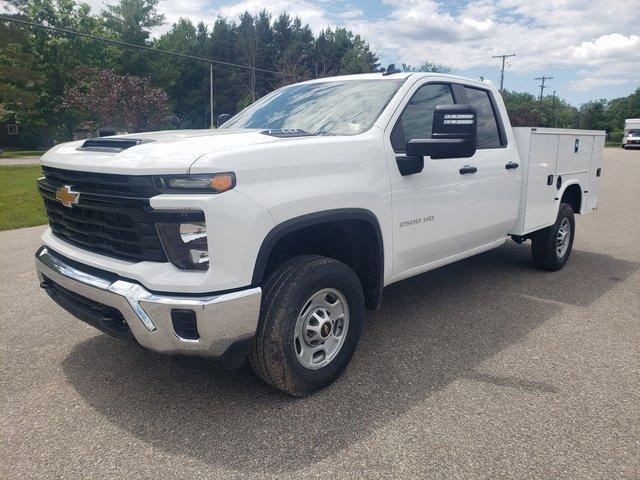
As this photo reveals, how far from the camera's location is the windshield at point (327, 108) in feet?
11.7

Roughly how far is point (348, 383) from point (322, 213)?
3.73 feet

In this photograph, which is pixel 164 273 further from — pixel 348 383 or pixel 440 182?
pixel 440 182

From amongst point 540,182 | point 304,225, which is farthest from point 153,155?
point 540,182

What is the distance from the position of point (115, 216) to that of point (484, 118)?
3370mm

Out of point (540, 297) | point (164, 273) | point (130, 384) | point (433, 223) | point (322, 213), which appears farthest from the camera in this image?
point (540, 297)

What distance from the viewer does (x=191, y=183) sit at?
96.7 inches

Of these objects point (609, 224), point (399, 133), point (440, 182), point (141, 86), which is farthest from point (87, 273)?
point (141, 86)

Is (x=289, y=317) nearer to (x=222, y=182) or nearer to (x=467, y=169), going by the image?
(x=222, y=182)

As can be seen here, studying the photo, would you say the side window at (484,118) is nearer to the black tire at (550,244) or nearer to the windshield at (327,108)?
the windshield at (327,108)

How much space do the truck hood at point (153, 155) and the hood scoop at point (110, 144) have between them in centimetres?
3

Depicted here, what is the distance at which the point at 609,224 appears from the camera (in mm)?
9359

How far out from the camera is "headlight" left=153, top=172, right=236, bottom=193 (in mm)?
2453

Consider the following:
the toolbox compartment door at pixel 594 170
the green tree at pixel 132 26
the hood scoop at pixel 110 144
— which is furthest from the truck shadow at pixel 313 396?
the green tree at pixel 132 26

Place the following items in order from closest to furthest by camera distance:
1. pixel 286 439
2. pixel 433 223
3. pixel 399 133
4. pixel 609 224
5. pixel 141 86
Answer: pixel 286 439 < pixel 399 133 < pixel 433 223 < pixel 609 224 < pixel 141 86
